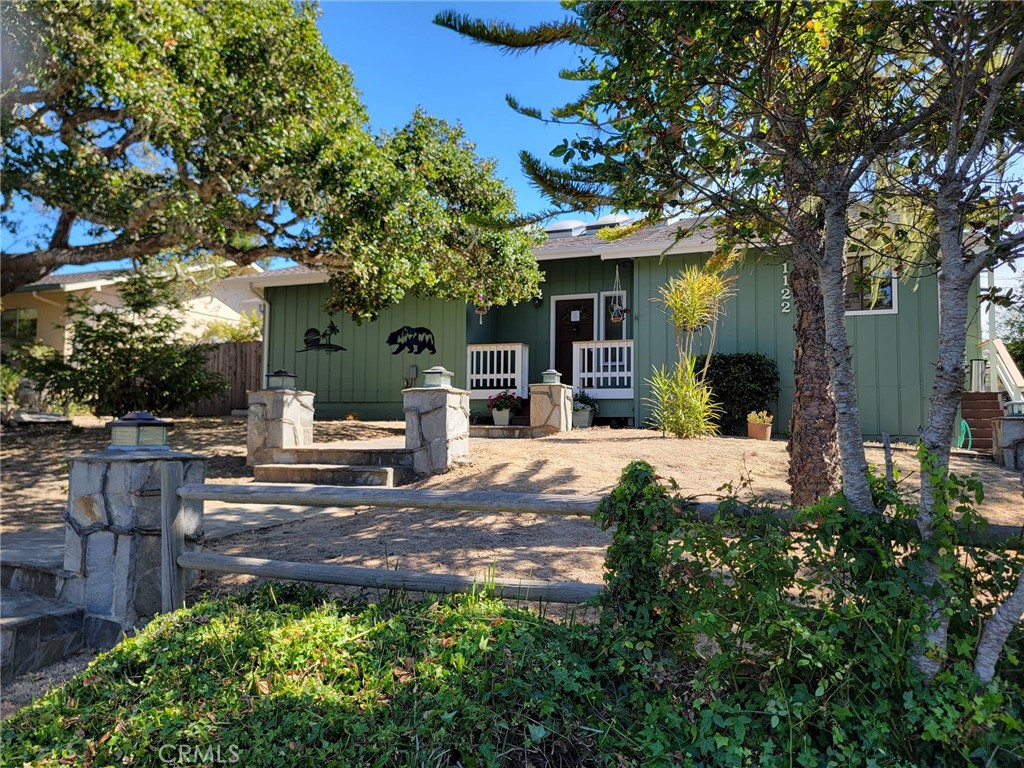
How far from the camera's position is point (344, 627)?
2.57 m

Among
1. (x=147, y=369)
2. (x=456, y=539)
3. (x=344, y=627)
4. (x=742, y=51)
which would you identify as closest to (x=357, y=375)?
(x=147, y=369)

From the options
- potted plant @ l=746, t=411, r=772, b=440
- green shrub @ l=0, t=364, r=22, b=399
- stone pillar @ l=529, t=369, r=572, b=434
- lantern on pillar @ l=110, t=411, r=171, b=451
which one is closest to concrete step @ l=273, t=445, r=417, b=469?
stone pillar @ l=529, t=369, r=572, b=434

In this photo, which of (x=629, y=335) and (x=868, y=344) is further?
(x=629, y=335)

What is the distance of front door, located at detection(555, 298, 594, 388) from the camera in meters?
12.5

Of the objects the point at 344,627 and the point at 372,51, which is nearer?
the point at 344,627

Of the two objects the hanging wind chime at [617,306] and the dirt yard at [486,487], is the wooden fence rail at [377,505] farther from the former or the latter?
the hanging wind chime at [617,306]

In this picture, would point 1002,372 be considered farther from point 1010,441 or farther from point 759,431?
point 759,431

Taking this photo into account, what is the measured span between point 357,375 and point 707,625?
1202 cm

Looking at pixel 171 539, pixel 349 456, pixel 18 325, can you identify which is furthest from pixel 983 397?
pixel 18 325

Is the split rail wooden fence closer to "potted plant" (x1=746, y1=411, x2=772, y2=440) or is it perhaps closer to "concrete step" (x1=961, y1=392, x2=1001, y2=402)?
"potted plant" (x1=746, y1=411, x2=772, y2=440)

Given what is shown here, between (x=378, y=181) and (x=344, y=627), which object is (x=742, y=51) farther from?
(x=378, y=181)

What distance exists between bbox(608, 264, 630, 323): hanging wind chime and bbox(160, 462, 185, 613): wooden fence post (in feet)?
28.9

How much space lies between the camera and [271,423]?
7504 mm

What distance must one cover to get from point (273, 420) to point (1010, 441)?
881cm
